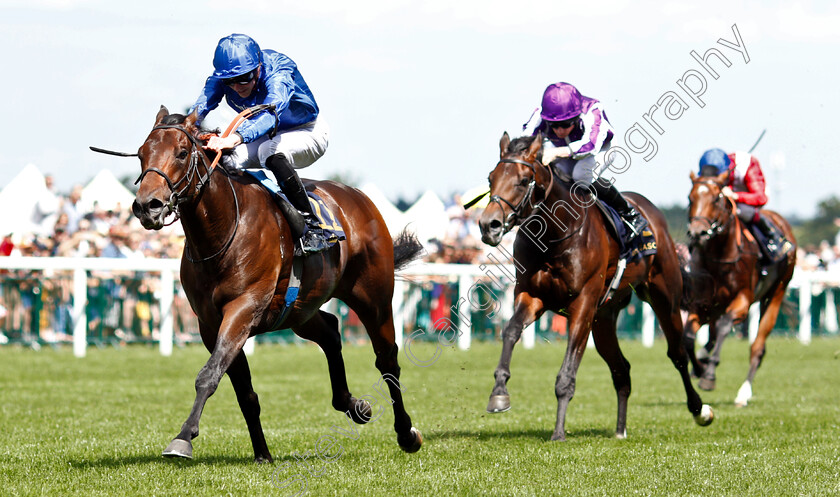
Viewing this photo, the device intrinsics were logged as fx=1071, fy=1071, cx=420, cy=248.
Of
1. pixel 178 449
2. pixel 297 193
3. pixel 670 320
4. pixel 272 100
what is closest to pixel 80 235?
pixel 670 320

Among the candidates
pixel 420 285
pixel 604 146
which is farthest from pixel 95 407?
pixel 420 285

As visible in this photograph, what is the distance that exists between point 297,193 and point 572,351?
2.11 m

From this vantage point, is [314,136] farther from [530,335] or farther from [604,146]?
[530,335]

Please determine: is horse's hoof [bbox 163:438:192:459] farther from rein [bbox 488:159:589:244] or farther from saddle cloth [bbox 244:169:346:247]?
rein [bbox 488:159:589:244]

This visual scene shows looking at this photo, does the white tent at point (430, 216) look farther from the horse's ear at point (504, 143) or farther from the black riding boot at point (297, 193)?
the black riding boot at point (297, 193)

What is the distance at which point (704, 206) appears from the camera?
9.88m

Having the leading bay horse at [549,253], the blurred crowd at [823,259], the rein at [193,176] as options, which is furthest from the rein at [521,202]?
the blurred crowd at [823,259]

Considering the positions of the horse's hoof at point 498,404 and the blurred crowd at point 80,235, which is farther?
the blurred crowd at point 80,235

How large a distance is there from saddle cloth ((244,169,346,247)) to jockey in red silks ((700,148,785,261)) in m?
5.01

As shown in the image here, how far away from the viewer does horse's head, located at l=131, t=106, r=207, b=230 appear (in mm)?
4980

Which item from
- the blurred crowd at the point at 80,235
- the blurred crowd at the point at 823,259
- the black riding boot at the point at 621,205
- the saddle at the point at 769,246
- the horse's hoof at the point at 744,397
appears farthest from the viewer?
the blurred crowd at the point at 823,259

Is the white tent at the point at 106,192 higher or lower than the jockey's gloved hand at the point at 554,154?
lower

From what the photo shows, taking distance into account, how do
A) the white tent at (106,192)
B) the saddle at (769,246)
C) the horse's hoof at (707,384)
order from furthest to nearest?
the white tent at (106,192) → the saddle at (769,246) → the horse's hoof at (707,384)

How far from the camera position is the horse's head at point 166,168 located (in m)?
4.98
